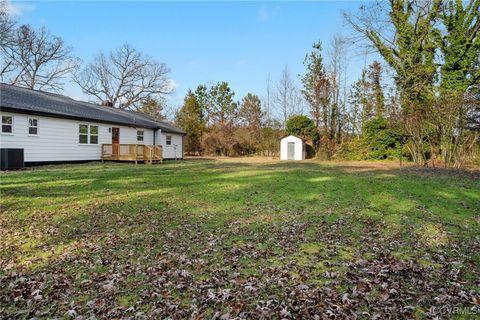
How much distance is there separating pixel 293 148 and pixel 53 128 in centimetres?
1934

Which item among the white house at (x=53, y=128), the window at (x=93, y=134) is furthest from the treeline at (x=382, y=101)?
the window at (x=93, y=134)

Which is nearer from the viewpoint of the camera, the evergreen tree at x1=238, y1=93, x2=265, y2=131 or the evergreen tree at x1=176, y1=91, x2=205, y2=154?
the evergreen tree at x1=176, y1=91, x2=205, y2=154

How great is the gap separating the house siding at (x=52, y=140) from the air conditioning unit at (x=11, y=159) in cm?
155

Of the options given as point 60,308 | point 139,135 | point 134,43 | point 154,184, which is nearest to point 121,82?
point 134,43

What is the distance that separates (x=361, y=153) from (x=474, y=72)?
30.2 ft

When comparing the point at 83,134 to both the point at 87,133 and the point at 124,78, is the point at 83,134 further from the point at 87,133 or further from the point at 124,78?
the point at 124,78

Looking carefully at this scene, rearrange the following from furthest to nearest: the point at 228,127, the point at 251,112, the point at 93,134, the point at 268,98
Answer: the point at 268,98, the point at 251,112, the point at 228,127, the point at 93,134

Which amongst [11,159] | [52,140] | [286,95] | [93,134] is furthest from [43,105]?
[286,95]

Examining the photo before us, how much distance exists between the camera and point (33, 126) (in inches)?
583

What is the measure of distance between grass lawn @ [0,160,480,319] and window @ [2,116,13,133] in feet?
21.0

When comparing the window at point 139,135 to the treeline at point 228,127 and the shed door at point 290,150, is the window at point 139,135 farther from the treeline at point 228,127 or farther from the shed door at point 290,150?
the shed door at point 290,150

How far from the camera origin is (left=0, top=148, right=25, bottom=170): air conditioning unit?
1227cm

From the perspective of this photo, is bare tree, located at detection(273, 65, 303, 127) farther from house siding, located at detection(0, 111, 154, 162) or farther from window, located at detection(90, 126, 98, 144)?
window, located at detection(90, 126, 98, 144)

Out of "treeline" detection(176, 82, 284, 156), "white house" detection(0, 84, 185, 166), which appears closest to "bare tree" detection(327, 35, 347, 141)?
"treeline" detection(176, 82, 284, 156)
